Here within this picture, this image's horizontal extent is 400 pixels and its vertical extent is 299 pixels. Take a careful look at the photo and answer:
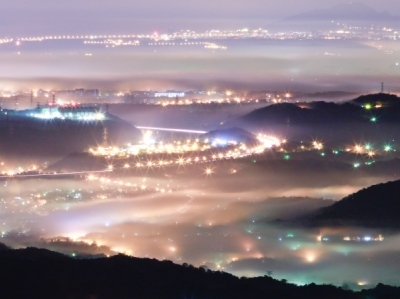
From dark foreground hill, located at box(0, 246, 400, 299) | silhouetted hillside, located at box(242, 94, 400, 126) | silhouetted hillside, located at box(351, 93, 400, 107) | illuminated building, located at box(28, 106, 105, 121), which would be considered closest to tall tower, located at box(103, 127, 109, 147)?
illuminated building, located at box(28, 106, 105, 121)

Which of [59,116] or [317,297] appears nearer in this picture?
[317,297]

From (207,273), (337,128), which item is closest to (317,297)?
(207,273)

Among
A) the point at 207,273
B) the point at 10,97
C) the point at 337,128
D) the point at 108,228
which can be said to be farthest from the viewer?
the point at 10,97

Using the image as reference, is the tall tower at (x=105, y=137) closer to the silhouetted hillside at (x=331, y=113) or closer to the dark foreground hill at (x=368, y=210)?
the silhouetted hillside at (x=331, y=113)

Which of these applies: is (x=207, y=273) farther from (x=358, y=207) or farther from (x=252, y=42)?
(x=252, y=42)

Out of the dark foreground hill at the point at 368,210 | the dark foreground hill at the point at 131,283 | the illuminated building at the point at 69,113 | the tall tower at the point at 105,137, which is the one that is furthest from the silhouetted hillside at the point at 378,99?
the dark foreground hill at the point at 131,283

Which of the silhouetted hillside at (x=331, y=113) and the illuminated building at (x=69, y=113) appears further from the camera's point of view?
the silhouetted hillside at (x=331, y=113)
